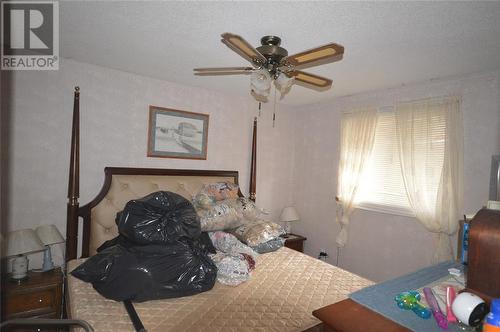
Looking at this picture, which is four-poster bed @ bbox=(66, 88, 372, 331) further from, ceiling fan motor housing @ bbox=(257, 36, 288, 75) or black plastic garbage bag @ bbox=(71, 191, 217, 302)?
ceiling fan motor housing @ bbox=(257, 36, 288, 75)

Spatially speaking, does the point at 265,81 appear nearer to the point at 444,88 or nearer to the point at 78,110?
the point at 78,110

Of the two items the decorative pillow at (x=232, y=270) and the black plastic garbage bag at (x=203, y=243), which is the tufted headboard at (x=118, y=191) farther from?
the decorative pillow at (x=232, y=270)

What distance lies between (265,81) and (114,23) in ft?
3.67

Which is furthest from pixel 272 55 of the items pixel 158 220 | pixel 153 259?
pixel 153 259

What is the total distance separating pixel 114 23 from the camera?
1871 mm

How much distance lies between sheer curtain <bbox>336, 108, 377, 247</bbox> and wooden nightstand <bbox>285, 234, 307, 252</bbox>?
0.52 metres

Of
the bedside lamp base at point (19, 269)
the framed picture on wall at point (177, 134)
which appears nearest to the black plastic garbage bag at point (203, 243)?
the bedside lamp base at point (19, 269)

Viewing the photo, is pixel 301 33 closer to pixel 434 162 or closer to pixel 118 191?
pixel 434 162

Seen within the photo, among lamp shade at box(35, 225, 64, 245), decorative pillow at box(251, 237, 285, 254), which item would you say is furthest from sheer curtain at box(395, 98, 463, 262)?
lamp shade at box(35, 225, 64, 245)

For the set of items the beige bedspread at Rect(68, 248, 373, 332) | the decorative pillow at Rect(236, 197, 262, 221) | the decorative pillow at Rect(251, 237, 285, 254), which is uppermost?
the decorative pillow at Rect(236, 197, 262, 221)

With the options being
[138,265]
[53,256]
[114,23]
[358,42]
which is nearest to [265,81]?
[358,42]

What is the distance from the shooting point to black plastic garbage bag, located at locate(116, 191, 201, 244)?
192cm

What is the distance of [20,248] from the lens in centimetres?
205

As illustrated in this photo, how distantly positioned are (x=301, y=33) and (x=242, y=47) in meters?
0.60
